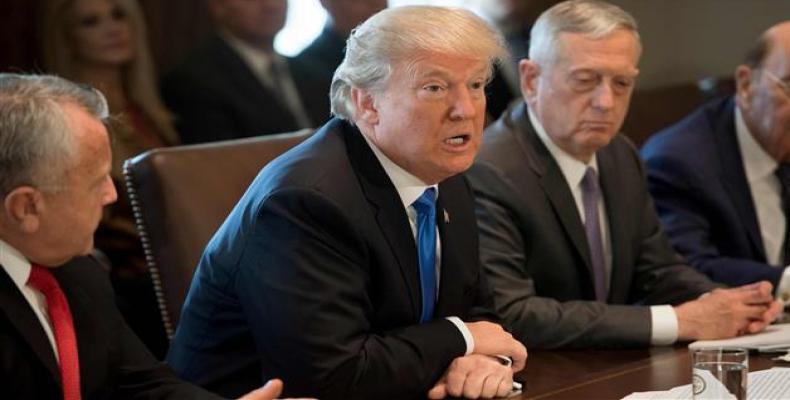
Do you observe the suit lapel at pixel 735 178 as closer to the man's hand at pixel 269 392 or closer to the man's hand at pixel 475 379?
the man's hand at pixel 475 379

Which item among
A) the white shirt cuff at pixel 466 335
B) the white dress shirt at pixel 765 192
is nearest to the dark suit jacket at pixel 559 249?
the white shirt cuff at pixel 466 335

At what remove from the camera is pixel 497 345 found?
2.41 m

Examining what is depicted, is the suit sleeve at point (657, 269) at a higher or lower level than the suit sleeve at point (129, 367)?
higher

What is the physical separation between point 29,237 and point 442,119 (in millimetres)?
756

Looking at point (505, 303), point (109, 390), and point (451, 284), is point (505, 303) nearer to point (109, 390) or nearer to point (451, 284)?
point (451, 284)

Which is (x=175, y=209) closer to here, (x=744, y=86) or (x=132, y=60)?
(x=744, y=86)

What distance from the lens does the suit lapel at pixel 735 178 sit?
361 centimetres

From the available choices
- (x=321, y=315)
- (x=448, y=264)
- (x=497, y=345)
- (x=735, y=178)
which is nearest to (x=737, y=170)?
(x=735, y=178)

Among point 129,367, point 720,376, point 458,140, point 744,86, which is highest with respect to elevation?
point 744,86

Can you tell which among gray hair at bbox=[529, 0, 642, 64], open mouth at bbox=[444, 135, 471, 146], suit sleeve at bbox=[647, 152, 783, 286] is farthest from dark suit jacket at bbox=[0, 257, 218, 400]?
suit sleeve at bbox=[647, 152, 783, 286]

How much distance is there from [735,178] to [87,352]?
6.57 ft

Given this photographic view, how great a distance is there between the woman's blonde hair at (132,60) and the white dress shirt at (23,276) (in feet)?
8.20

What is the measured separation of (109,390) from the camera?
2.33 metres

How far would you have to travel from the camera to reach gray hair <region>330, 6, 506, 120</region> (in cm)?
245
